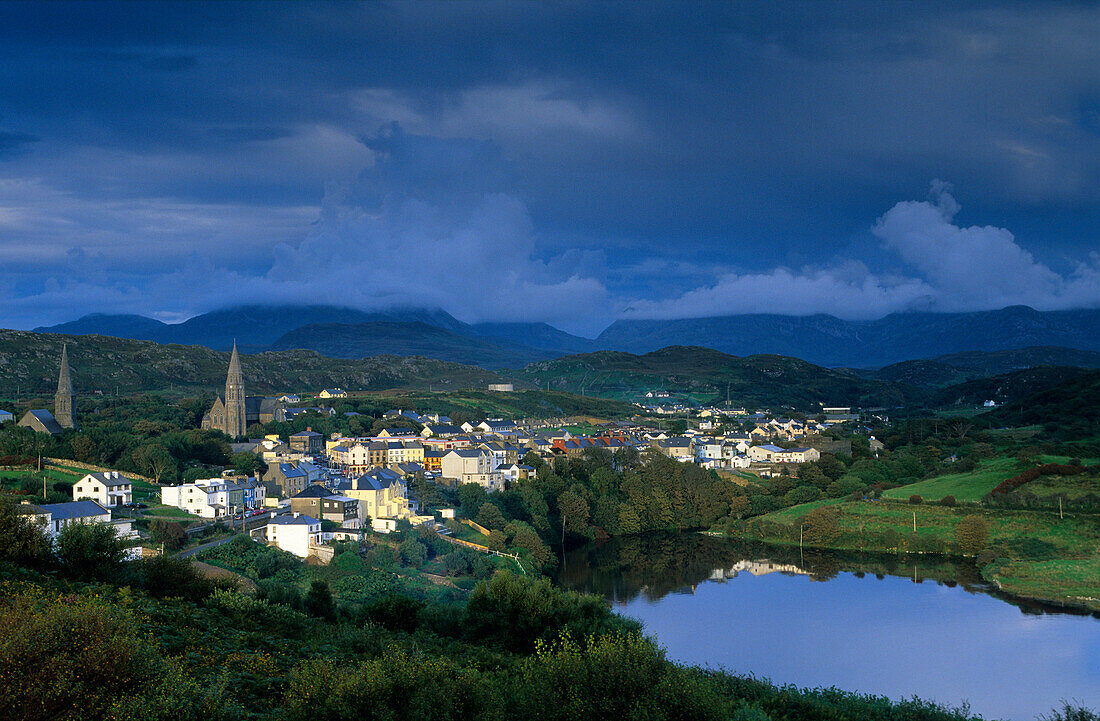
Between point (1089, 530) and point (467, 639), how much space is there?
37.5 meters

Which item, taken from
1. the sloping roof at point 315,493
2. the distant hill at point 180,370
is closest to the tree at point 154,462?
the sloping roof at point 315,493

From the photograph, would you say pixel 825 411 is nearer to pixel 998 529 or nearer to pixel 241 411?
pixel 998 529

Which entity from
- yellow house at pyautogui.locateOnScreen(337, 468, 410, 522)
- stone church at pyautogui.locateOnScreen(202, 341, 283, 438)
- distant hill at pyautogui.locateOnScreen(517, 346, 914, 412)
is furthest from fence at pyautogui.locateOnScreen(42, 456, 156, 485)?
distant hill at pyautogui.locateOnScreen(517, 346, 914, 412)

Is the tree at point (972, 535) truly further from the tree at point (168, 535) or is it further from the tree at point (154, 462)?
the tree at point (154, 462)

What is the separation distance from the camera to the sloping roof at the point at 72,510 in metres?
30.4

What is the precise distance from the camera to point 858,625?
3378cm

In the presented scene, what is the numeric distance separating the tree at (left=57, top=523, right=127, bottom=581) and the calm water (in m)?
15.2

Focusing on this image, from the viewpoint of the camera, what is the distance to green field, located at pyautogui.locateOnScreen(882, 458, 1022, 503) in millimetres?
52406

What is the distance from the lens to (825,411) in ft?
405

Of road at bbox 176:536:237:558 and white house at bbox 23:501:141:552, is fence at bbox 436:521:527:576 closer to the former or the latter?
road at bbox 176:536:237:558

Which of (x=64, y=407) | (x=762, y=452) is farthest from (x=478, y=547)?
(x=762, y=452)

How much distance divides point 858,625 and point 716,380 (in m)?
119

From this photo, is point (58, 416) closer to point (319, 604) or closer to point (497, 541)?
point (497, 541)

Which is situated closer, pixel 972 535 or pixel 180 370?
pixel 972 535
